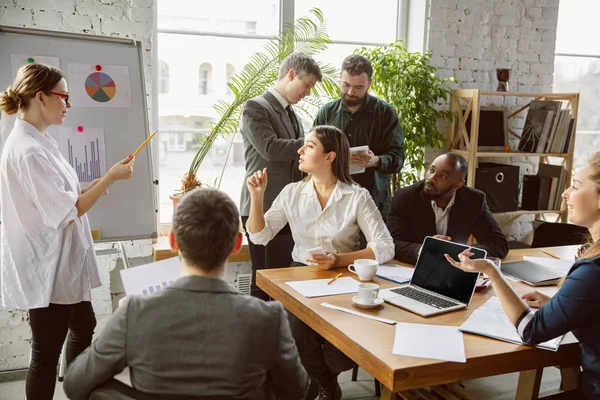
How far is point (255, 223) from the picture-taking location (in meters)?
2.48

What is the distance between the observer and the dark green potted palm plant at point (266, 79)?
134 inches

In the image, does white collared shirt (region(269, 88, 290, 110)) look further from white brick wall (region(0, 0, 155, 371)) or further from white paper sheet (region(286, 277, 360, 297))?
white paper sheet (region(286, 277, 360, 297))

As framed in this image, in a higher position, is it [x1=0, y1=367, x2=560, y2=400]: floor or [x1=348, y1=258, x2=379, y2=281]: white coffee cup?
[x1=348, y1=258, x2=379, y2=281]: white coffee cup

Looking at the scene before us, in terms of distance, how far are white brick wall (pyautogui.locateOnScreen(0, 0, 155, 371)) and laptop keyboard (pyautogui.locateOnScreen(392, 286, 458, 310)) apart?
72.2 inches

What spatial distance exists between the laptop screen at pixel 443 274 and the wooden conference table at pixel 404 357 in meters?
0.07

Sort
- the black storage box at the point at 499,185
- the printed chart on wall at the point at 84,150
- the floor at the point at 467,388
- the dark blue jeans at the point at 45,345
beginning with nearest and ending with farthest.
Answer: the dark blue jeans at the point at 45,345
the printed chart on wall at the point at 84,150
the floor at the point at 467,388
the black storage box at the point at 499,185

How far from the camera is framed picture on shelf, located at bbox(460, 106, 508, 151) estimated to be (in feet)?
13.3

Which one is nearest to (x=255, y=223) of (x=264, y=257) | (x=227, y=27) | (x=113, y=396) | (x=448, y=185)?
(x=264, y=257)

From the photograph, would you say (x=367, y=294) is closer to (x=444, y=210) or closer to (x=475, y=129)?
(x=444, y=210)

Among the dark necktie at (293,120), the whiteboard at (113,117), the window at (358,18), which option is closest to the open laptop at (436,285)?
the dark necktie at (293,120)

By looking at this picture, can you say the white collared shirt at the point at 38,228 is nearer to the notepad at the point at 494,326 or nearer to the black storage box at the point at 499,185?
the notepad at the point at 494,326

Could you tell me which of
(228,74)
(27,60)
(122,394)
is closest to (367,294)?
(122,394)

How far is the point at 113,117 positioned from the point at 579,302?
2.11m

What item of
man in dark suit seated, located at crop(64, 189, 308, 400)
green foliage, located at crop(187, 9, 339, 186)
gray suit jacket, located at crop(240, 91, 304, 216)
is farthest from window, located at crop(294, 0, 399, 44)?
man in dark suit seated, located at crop(64, 189, 308, 400)
